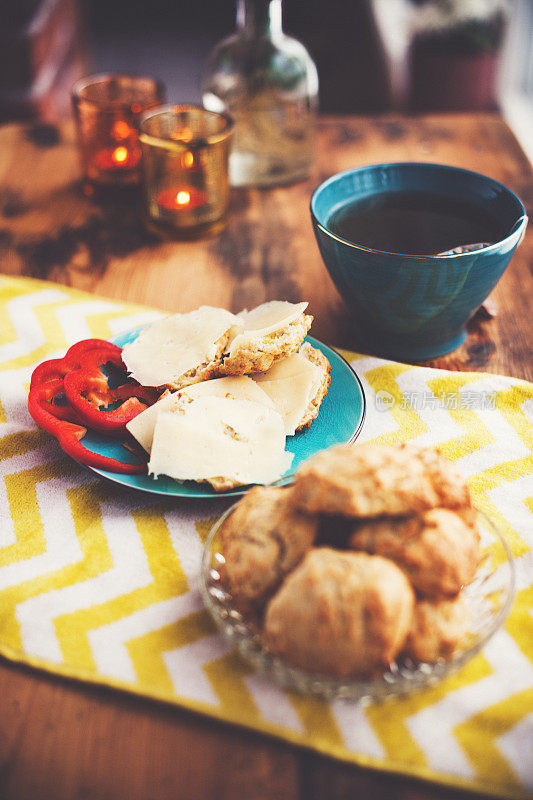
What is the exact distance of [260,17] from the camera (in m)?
1.93

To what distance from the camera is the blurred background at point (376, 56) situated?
3.72 metres

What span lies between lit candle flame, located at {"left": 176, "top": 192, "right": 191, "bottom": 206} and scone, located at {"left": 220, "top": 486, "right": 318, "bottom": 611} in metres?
1.13

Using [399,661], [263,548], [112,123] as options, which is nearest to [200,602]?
[263,548]

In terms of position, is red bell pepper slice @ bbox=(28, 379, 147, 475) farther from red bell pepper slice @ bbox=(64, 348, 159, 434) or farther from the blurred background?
the blurred background

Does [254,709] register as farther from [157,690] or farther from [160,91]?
[160,91]

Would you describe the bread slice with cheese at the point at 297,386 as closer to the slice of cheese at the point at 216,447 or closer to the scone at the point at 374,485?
the slice of cheese at the point at 216,447

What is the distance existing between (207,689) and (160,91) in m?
1.78

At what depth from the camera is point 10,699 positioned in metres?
0.81

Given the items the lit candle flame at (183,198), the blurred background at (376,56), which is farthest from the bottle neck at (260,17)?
the blurred background at (376,56)

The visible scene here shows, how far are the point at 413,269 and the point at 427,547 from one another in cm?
60

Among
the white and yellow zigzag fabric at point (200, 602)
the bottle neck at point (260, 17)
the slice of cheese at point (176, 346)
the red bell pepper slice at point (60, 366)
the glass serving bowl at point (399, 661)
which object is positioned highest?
the bottle neck at point (260, 17)

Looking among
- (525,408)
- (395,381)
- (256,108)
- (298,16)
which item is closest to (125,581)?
(395,381)

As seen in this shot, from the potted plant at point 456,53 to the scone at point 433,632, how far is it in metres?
3.70

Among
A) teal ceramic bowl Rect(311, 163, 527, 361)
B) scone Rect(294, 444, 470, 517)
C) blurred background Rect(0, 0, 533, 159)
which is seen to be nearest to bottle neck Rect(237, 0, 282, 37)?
teal ceramic bowl Rect(311, 163, 527, 361)
